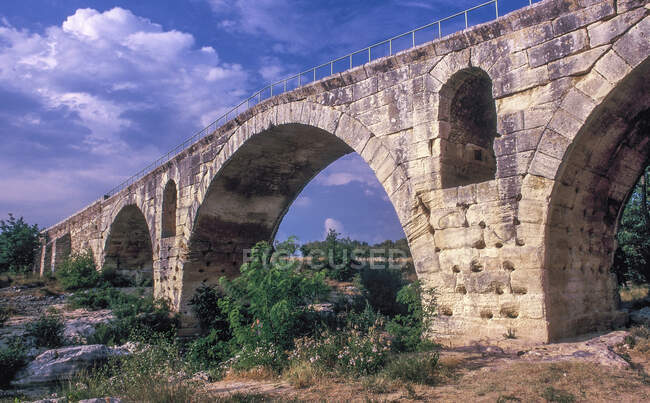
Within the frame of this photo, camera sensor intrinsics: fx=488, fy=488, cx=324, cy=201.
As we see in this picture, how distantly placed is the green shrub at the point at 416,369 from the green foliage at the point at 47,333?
897 centimetres

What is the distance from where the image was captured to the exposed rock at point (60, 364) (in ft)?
26.3

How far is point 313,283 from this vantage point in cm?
748

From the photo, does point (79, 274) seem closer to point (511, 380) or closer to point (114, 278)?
point (114, 278)

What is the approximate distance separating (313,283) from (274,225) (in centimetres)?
749

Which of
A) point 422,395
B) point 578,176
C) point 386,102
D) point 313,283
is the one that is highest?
point 386,102

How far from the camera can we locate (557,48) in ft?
19.9

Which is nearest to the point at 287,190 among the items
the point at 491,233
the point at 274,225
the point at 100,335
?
the point at 274,225

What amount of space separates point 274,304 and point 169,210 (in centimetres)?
971

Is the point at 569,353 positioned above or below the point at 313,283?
below

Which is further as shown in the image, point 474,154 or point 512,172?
point 474,154

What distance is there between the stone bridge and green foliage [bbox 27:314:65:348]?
7.65m

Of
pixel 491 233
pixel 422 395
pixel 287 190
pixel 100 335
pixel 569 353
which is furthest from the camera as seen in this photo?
pixel 287 190

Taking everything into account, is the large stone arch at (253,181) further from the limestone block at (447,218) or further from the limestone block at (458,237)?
the limestone block at (458,237)

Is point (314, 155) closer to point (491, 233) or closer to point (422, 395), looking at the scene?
point (491, 233)
